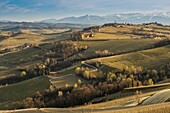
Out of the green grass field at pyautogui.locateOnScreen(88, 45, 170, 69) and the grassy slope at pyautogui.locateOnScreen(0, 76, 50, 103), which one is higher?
the green grass field at pyautogui.locateOnScreen(88, 45, 170, 69)

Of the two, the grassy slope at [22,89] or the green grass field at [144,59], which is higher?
the green grass field at [144,59]

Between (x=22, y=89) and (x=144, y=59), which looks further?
(x=144, y=59)

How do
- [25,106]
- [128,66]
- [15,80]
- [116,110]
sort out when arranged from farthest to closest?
1. [15,80]
2. [128,66]
3. [25,106]
4. [116,110]

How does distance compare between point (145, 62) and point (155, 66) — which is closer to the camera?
point (155, 66)

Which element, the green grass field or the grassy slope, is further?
the green grass field

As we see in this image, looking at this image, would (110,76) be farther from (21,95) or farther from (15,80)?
(15,80)

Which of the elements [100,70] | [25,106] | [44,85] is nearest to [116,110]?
[25,106]

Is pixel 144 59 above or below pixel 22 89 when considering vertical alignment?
above

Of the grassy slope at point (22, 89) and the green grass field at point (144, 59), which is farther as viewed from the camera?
the green grass field at point (144, 59)
